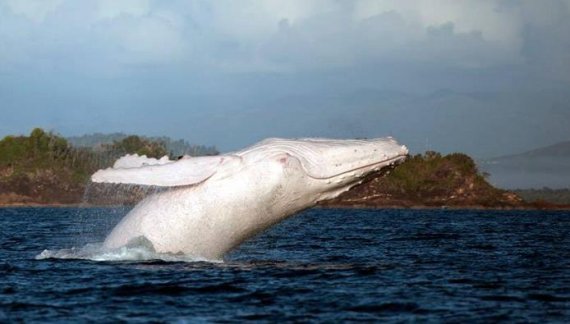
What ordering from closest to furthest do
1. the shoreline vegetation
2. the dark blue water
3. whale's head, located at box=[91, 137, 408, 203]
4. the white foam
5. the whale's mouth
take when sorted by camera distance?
the dark blue water
whale's head, located at box=[91, 137, 408, 203]
the whale's mouth
the white foam
the shoreline vegetation

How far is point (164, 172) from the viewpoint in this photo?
1861 cm

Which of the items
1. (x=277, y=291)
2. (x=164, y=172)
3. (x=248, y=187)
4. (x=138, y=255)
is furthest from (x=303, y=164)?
(x=138, y=255)

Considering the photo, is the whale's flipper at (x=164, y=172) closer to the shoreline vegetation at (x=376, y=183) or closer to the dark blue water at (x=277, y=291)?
the dark blue water at (x=277, y=291)

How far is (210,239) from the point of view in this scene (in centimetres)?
1984

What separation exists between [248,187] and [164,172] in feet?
5.19

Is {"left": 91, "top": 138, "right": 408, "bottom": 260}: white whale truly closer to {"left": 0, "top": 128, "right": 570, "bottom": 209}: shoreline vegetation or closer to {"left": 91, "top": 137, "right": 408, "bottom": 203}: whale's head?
{"left": 91, "top": 137, "right": 408, "bottom": 203}: whale's head

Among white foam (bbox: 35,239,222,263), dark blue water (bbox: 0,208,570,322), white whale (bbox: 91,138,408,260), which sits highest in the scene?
white whale (bbox: 91,138,408,260)

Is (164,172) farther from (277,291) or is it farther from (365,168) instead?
(365,168)

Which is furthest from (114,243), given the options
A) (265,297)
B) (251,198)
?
(265,297)

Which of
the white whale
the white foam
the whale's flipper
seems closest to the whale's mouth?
the white whale

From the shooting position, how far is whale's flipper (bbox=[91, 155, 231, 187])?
18.3 m

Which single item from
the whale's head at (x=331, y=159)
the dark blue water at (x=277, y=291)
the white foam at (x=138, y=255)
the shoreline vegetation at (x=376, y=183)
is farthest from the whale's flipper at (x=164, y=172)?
the shoreline vegetation at (x=376, y=183)

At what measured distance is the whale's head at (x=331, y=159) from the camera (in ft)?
63.7

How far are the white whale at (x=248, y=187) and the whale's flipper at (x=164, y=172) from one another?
22 mm
